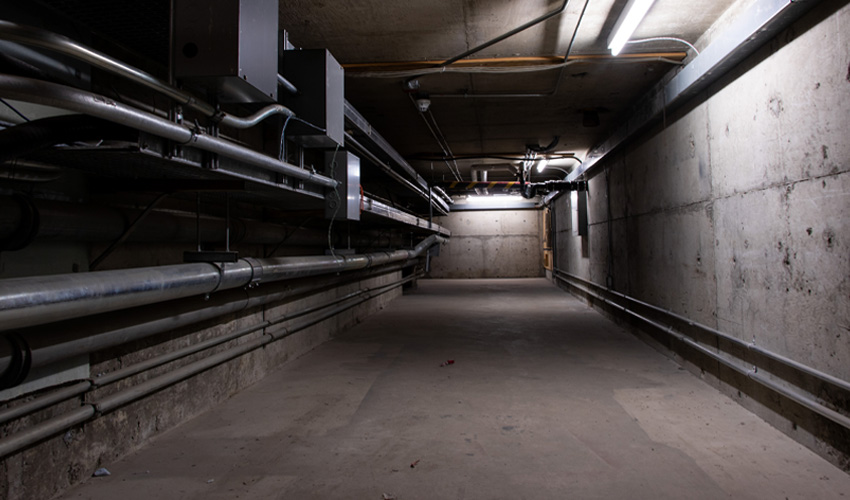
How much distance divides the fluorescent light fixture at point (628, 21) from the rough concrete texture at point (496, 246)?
984cm

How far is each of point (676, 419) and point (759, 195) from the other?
1340 millimetres

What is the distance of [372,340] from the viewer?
4.67 m

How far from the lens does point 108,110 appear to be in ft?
3.94

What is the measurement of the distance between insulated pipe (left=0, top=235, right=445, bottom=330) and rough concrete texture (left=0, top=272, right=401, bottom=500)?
452 millimetres

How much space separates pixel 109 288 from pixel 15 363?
1.14 ft

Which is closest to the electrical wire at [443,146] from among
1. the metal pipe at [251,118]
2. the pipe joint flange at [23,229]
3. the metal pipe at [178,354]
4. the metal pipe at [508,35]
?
the metal pipe at [508,35]

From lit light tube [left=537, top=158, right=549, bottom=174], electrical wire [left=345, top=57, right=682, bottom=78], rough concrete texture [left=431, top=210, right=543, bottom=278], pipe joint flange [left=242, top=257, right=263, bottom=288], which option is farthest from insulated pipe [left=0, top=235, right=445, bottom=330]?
rough concrete texture [left=431, top=210, right=543, bottom=278]

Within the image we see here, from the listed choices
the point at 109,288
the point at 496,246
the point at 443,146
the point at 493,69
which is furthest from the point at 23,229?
the point at 496,246

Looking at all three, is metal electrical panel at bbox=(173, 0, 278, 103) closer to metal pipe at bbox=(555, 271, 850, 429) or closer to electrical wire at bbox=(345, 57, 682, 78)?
electrical wire at bbox=(345, 57, 682, 78)

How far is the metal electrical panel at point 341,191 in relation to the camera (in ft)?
10.1

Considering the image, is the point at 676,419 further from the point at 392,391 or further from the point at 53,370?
the point at 53,370

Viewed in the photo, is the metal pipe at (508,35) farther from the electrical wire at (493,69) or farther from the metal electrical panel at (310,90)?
the metal electrical panel at (310,90)

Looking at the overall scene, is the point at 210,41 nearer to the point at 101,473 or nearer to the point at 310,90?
the point at 310,90

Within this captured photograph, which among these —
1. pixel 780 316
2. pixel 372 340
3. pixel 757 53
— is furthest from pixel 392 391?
pixel 757 53
